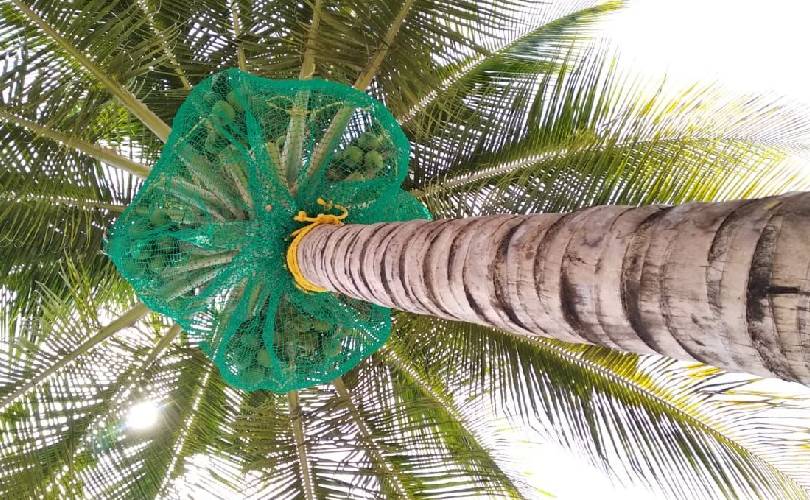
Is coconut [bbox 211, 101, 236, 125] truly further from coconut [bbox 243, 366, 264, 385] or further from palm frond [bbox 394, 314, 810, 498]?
palm frond [bbox 394, 314, 810, 498]

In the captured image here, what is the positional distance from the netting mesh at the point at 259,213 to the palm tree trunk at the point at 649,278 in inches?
58.8

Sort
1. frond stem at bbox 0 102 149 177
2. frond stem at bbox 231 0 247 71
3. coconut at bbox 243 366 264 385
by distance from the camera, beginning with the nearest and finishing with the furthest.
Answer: frond stem at bbox 0 102 149 177 → coconut at bbox 243 366 264 385 → frond stem at bbox 231 0 247 71

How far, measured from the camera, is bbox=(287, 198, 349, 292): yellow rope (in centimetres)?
312

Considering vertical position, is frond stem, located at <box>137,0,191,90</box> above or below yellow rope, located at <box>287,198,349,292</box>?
above

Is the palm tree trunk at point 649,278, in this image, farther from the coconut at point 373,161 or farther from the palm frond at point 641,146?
the palm frond at point 641,146

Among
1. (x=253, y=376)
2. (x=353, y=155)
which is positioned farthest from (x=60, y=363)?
(x=353, y=155)

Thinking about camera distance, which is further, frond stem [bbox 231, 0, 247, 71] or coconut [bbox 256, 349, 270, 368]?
frond stem [bbox 231, 0, 247, 71]

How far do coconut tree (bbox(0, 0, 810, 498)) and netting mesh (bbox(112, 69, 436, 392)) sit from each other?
205mm

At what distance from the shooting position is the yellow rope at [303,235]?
123 inches

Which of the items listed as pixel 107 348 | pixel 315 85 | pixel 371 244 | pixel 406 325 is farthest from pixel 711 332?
pixel 107 348

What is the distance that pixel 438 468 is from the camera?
11.9 ft

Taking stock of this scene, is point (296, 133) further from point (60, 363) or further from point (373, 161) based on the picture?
point (60, 363)

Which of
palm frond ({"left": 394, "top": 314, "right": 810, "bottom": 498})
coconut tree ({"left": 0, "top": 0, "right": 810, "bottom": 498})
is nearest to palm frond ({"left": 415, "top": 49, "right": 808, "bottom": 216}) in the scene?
coconut tree ({"left": 0, "top": 0, "right": 810, "bottom": 498})

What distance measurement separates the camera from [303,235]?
3119mm
